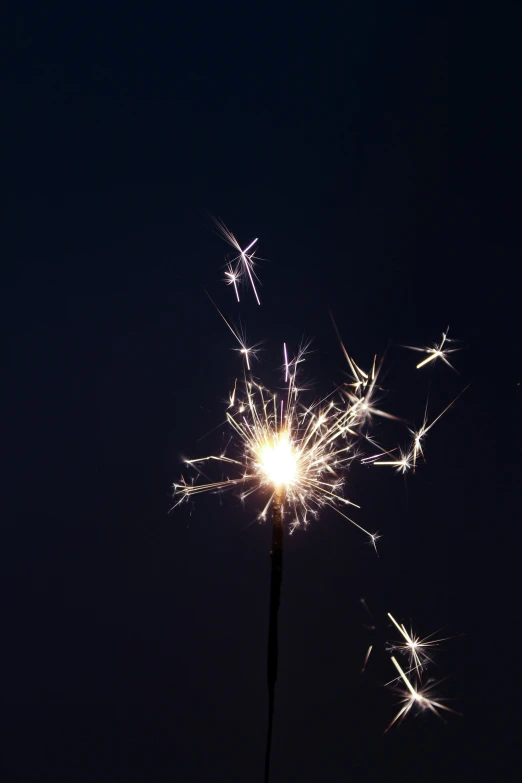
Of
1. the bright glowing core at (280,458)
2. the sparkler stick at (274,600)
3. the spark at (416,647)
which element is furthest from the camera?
the spark at (416,647)

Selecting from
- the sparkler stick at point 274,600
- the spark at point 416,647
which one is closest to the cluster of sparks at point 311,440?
the spark at point 416,647

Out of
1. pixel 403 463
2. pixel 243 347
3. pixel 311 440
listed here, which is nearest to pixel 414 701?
pixel 403 463

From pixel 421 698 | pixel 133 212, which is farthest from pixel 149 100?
pixel 421 698

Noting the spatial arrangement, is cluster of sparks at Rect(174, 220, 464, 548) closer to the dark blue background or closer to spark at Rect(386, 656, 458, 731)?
the dark blue background

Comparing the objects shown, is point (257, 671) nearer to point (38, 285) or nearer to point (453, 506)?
point (453, 506)

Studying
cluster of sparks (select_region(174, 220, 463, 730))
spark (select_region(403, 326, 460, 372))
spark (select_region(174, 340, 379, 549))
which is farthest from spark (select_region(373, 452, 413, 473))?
spark (select_region(403, 326, 460, 372))

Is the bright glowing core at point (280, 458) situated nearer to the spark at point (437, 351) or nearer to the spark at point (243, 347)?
the spark at point (243, 347)
